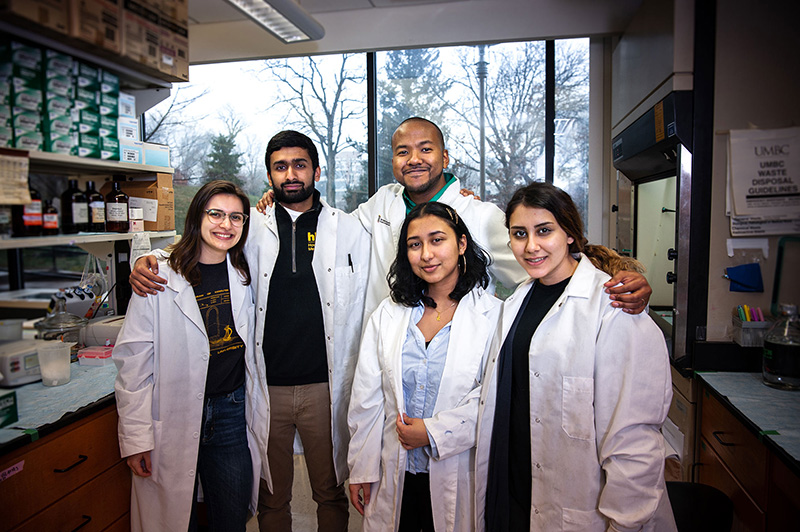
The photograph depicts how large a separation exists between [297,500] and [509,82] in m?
3.50

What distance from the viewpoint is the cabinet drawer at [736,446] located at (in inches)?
68.7

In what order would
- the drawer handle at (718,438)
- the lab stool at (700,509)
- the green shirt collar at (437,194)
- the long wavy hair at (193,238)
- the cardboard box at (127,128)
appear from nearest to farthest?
the cardboard box at (127,128)
the lab stool at (700,509)
the long wavy hair at (193,238)
the drawer handle at (718,438)
the green shirt collar at (437,194)

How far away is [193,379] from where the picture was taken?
191 centimetres

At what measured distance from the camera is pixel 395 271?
196 cm

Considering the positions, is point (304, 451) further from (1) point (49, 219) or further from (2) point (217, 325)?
(1) point (49, 219)

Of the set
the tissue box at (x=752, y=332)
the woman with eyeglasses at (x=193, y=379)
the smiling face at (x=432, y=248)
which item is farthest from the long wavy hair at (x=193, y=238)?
the tissue box at (x=752, y=332)

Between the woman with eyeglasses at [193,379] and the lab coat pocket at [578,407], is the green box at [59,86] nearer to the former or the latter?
the woman with eyeglasses at [193,379]

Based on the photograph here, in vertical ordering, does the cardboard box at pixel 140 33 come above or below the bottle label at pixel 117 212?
above

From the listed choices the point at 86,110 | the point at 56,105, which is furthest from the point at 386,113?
the point at 56,105

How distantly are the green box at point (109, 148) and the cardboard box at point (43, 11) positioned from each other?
30 centimetres

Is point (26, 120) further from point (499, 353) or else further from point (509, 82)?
point (509, 82)

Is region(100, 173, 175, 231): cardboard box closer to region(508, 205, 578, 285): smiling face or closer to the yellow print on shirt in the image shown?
the yellow print on shirt

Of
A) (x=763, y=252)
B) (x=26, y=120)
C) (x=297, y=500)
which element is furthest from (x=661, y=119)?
(x=297, y=500)

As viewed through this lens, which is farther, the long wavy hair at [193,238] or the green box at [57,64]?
the long wavy hair at [193,238]
